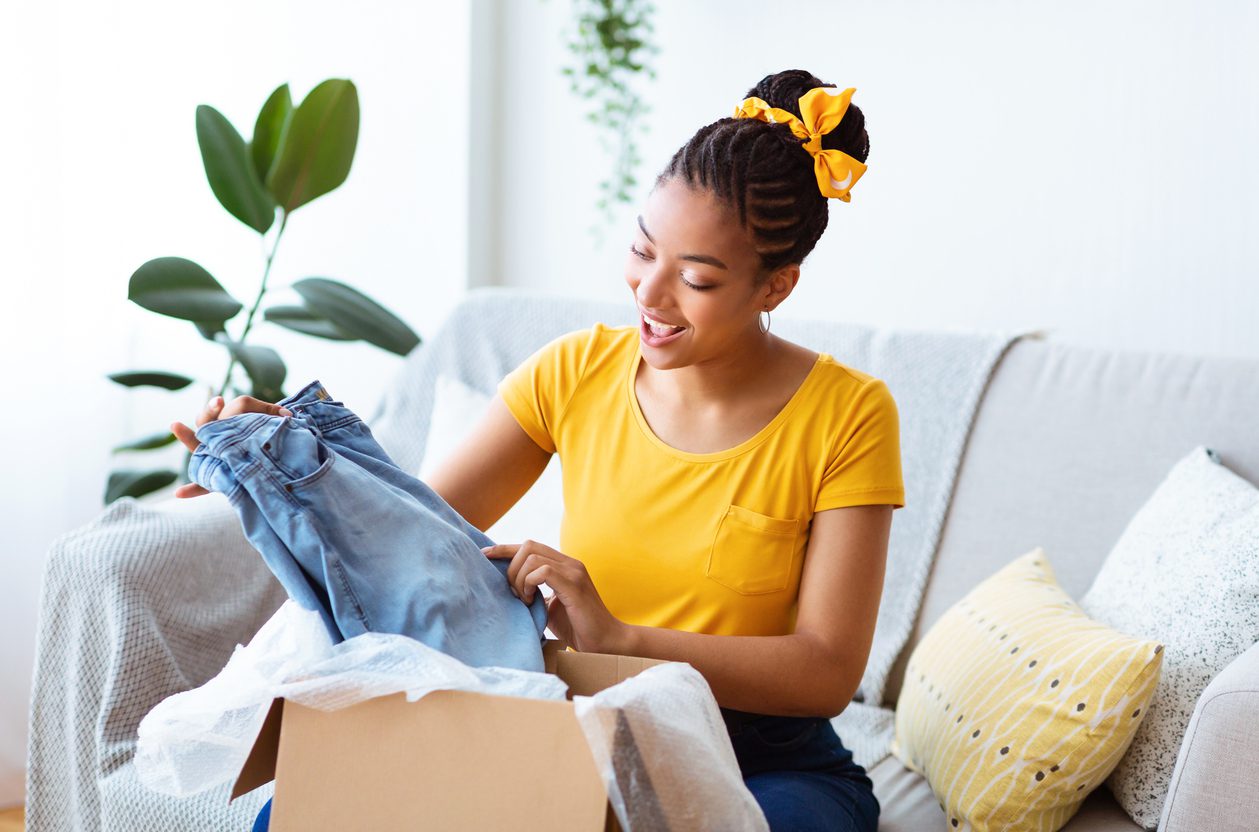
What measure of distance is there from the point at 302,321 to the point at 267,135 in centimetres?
33

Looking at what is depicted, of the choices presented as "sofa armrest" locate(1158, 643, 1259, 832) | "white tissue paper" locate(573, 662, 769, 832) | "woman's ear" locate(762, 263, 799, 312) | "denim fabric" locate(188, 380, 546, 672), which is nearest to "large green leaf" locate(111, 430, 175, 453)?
"denim fabric" locate(188, 380, 546, 672)

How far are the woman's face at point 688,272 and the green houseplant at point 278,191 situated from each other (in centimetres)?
89

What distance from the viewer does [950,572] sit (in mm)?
1837

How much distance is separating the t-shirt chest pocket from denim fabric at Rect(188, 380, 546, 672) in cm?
27

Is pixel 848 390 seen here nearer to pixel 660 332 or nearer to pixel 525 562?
pixel 660 332

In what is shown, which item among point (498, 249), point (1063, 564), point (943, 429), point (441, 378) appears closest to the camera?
point (1063, 564)

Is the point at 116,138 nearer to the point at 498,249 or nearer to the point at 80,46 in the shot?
the point at 80,46

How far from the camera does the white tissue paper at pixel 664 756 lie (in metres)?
0.85

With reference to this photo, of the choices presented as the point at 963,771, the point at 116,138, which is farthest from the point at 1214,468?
the point at 116,138

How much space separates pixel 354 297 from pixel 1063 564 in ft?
4.05

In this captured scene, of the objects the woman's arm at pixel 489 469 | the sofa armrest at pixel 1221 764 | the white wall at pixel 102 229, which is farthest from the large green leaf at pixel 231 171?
the sofa armrest at pixel 1221 764

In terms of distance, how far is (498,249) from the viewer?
3.13m

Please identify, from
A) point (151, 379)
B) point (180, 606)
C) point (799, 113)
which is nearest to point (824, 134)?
point (799, 113)

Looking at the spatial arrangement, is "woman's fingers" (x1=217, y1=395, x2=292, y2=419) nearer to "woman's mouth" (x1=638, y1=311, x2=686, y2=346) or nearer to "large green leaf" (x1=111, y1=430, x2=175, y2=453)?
"woman's mouth" (x1=638, y1=311, x2=686, y2=346)
